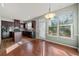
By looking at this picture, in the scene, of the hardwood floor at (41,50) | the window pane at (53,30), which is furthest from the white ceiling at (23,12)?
the hardwood floor at (41,50)

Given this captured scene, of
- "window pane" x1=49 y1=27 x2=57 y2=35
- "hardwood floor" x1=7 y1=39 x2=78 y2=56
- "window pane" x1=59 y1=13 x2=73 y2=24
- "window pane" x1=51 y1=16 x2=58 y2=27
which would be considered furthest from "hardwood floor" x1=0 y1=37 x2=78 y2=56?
"window pane" x1=59 y1=13 x2=73 y2=24

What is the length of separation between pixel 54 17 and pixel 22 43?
1453 millimetres

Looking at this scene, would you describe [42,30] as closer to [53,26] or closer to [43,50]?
[53,26]

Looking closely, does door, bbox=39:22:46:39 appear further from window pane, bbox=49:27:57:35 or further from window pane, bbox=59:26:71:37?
window pane, bbox=59:26:71:37

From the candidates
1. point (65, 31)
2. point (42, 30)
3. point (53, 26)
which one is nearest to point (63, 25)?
point (65, 31)

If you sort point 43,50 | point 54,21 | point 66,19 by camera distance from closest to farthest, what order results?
point 66,19
point 54,21
point 43,50

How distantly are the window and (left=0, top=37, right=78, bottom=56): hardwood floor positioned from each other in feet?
1.14

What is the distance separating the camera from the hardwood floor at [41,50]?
6.45 ft

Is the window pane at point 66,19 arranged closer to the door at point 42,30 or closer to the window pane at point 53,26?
the window pane at point 53,26

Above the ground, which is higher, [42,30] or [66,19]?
[66,19]

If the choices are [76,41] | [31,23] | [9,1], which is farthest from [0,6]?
[76,41]

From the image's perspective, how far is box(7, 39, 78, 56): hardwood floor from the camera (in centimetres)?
197

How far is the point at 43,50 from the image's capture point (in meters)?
2.24

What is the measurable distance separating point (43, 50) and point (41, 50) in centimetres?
6
